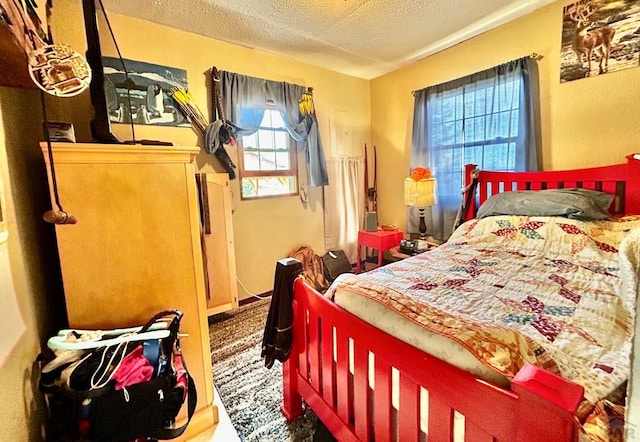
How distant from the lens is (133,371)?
0.98m

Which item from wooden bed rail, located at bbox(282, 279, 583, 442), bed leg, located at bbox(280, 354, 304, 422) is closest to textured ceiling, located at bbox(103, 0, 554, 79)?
wooden bed rail, located at bbox(282, 279, 583, 442)

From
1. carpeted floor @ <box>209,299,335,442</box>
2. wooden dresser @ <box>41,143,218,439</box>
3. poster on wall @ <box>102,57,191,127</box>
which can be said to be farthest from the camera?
poster on wall @ <box>102,57,191,127</box>

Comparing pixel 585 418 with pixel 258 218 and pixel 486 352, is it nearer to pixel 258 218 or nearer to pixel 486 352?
pixel 486 352

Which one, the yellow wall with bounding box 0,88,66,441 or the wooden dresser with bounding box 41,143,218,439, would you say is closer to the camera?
the yellow wall with bounding box 0,88,66,441

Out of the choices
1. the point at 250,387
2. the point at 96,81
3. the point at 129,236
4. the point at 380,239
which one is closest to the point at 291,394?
the point at 250,387

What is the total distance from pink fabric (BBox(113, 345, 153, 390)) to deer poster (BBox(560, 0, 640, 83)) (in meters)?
3.24

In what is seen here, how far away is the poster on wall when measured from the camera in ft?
7.04

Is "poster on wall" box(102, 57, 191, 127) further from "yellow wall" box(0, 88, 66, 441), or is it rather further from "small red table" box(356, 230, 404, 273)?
"small red table" box(356, 230, 404, 273)

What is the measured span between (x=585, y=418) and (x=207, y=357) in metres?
1.42

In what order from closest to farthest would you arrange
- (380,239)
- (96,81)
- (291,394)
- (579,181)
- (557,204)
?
(96,81)
(291,394)
(557,204)
(579,181)
(380,239)

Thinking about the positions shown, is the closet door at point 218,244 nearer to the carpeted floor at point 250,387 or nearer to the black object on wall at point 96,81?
the carpeted floor at point 250,387

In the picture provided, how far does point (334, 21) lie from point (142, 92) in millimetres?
1632

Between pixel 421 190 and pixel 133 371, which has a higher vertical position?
pixel 421 190

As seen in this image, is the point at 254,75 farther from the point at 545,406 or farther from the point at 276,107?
the point at 545,406
